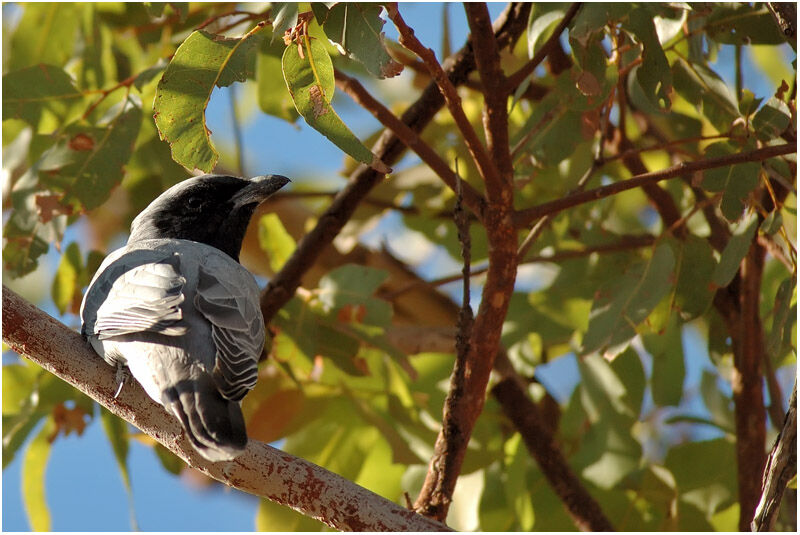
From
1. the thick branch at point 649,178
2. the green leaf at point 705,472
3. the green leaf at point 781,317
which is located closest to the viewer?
the thick branch at point 649,178

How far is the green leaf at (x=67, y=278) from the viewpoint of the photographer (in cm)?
453

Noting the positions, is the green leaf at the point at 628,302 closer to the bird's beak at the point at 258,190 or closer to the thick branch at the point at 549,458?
the thick branch at the point at 549,458

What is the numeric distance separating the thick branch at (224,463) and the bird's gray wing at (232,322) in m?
0.25

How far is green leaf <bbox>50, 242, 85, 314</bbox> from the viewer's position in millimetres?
4527

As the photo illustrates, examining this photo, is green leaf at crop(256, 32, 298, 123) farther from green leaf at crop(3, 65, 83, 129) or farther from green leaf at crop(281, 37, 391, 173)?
green leaf at crop(281, 37, 391, 173)

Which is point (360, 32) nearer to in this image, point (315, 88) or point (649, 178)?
point (315, 88)

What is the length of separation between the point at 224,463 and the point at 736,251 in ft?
6.75

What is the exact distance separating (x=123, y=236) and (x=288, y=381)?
245 cm

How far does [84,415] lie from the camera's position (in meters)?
4.39

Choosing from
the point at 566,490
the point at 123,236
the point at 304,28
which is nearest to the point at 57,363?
the point at 304,28

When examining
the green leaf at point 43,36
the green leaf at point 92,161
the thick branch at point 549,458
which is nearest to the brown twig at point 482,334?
the thick branch at point 549,458

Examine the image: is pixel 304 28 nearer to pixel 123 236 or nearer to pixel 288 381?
pixel 288 381

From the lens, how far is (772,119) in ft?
11.4

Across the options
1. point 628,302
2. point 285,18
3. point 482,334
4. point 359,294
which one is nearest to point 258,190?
point 359,294
